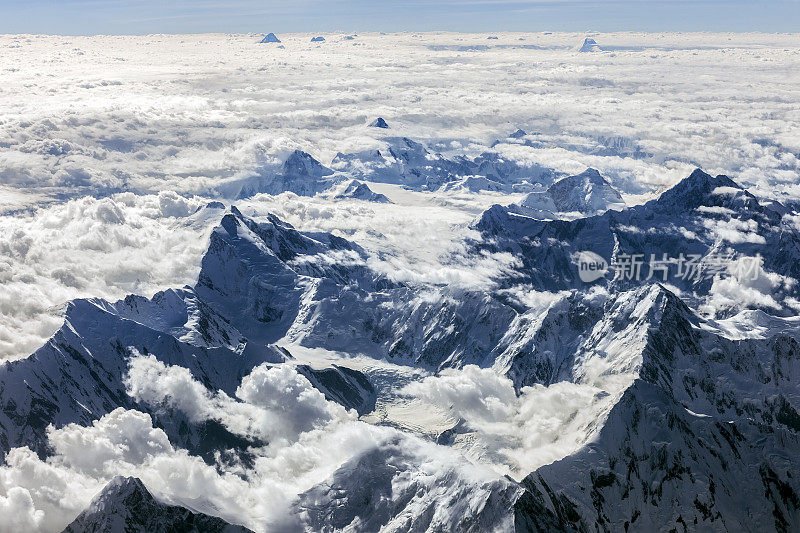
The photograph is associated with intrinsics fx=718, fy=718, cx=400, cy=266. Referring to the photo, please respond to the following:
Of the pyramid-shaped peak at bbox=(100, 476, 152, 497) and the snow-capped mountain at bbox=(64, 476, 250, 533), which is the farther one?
the pyramid-shaped peak at bbox=(100, 476, 152, 497)

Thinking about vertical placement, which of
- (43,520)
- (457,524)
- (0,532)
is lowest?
(457,524)

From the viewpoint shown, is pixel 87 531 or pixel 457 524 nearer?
pixel 87 531

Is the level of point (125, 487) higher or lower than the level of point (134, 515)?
higher

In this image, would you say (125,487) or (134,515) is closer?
(134,515)

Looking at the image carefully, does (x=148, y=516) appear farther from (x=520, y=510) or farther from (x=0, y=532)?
(x=520, y=510)

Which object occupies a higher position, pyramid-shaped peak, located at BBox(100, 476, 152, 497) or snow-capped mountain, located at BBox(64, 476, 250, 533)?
pyramid-shaped peak, located at BBox(100, 476, 152, 497)

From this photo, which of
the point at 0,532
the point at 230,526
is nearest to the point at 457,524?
the point at 230,526

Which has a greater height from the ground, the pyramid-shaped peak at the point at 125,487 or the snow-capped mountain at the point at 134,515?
the pyramid-shaped peak at the point at 125,487

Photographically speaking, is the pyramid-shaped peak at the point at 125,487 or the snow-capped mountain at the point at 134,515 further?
the pyramid-shaped peak at the point at 125,487
